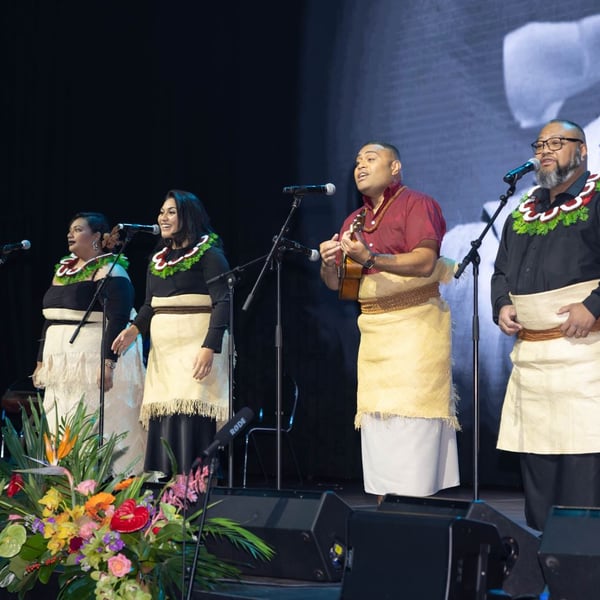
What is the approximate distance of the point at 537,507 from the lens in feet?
12.4

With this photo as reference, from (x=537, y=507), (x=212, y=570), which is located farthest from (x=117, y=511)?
(x=537, y=507)

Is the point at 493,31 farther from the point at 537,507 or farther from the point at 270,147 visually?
the point at 537,507

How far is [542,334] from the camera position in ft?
12.6

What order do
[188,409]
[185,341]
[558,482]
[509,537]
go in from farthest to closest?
[185,341], [188,409], [558,482], [509,537]

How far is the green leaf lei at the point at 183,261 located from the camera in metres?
5.08

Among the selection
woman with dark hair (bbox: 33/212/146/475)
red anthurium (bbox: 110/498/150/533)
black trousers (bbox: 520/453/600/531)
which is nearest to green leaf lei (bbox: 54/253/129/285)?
woman with dark hair (bbox: 33/212/146/475)

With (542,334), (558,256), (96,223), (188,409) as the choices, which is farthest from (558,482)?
(96,223)

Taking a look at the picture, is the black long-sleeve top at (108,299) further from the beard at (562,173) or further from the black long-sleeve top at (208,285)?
the beard at (562,173)

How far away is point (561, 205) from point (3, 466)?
214 cm

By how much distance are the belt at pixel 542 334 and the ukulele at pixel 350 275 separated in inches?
26.2

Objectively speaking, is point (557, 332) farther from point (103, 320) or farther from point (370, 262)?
point (103, 320)

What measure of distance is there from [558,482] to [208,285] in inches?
78.3

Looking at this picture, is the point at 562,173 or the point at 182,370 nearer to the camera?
the point at 562,173

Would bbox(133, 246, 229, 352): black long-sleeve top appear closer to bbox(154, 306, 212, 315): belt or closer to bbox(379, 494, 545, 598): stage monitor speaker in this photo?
bbox(154, 306, 212, 315): belt
